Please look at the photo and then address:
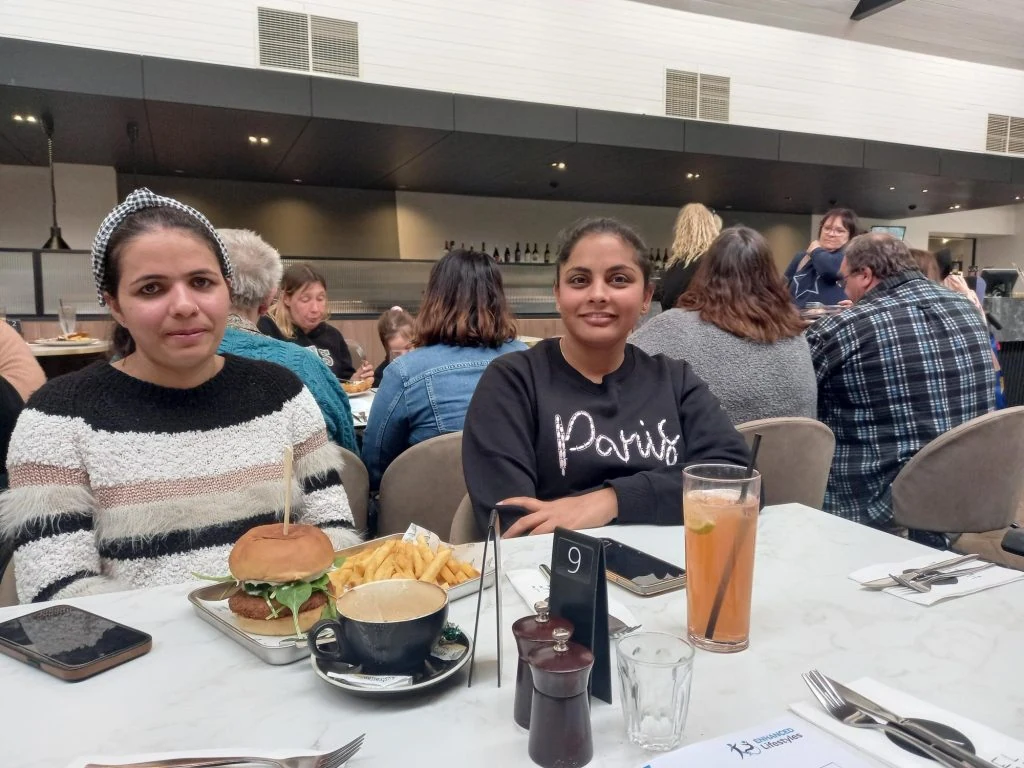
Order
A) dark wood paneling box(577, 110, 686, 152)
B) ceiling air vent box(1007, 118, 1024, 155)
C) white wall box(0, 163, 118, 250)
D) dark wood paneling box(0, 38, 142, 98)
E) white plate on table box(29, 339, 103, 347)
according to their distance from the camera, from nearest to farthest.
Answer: white plate on table box(29, 339, 103, 347)
dark wood paneling box(0, 38, 142, 98)
dark wood paneling box(577, 110, 686, 152)
white wall box(0, 163, 118, 250)
ceiling air vent box(1007, 118, 1024, 155)

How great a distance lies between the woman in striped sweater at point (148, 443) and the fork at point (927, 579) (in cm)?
98

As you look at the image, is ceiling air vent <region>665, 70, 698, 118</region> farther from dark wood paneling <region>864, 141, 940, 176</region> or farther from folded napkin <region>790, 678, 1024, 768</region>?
folded napkin <region>790, 678, 1024, 768</region>

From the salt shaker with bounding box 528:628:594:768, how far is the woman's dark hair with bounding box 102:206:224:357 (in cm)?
108

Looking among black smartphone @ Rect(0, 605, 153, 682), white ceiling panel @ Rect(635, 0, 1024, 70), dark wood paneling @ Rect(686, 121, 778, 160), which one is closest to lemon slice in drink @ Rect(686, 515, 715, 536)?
black smartphone @ Rect(0, 605, 153, 682)

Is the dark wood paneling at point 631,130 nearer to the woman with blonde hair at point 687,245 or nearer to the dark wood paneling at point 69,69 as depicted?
the woman with blonde hair at point 687,245

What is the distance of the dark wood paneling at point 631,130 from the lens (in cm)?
680

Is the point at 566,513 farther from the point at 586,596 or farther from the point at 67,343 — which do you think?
the point at 67,343

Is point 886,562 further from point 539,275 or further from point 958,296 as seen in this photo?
point 539,275

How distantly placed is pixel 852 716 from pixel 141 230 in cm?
133

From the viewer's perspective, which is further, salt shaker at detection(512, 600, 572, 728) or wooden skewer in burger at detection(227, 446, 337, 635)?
wooden skewer in burger at detection(227, 446, 337, 635)

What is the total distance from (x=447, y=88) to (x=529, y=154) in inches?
46.0

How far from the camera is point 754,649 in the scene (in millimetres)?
846

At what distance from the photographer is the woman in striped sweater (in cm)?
118

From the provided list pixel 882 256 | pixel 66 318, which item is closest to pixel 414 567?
pixel 882 256
